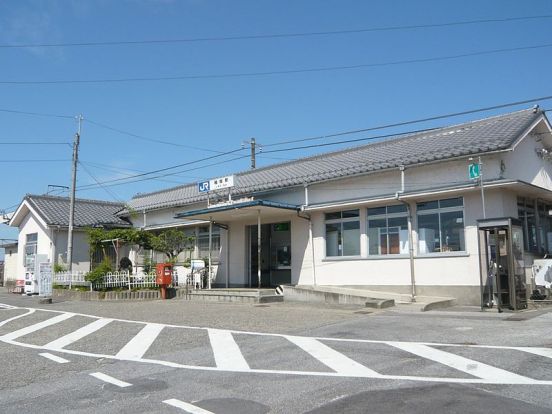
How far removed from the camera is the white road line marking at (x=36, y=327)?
11609mm

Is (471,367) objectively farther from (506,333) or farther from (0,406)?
(0,406)

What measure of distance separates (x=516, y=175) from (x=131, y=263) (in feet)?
63.8

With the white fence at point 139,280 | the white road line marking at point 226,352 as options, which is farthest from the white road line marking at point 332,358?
the white fence at point 139,280

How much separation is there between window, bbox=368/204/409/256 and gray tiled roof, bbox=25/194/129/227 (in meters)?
17.3

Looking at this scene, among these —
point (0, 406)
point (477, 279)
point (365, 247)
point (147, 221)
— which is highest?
point (147, 221)

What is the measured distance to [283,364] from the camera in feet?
25.6

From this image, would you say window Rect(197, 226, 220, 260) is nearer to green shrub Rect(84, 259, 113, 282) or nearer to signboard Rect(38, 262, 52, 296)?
green shrub Rect(84, 259, 113, 282)

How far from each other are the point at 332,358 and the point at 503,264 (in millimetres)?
8340

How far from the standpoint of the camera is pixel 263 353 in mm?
8727

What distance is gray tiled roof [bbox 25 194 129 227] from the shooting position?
96.0ft

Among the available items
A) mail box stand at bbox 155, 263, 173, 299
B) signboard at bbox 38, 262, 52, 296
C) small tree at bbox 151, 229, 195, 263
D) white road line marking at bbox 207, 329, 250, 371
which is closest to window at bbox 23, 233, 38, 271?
signboard at bbox 38, 262, 52, 296

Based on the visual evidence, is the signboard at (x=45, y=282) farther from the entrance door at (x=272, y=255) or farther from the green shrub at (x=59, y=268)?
the entrance door at (x=272, y=255)

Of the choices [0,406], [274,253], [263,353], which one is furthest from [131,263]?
[0,406]

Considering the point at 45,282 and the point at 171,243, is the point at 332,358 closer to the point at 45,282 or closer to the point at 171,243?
the point at 171,243
